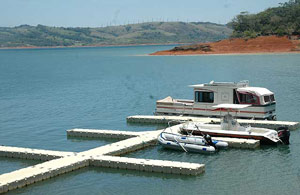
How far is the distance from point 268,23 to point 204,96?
482ft

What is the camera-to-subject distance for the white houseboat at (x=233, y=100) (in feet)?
135

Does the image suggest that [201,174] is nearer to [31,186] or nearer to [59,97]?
[31,186]

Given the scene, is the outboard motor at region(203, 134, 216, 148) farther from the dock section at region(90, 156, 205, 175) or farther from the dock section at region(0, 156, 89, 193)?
the dock section at region(0, 156, 89, 193)

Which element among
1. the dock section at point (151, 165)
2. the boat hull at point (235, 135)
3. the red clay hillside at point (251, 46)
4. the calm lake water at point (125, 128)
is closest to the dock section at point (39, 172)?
the calm lake water at point (125, 128)

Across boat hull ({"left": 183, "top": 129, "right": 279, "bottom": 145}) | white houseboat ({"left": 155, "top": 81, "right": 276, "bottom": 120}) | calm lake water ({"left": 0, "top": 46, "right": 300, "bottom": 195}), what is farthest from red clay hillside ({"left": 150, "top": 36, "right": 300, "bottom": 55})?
boat hull ({"left": 183, "top": 129, "right": 279, "bottom": 145})

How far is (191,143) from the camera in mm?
32562

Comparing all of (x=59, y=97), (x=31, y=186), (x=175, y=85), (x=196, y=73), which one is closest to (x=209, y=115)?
(x=31, y=186)

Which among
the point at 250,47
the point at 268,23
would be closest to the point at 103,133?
the point at 250,47

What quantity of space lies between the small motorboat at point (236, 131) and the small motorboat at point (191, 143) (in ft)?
7.35

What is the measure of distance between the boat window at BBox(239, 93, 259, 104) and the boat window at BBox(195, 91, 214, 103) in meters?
2.49

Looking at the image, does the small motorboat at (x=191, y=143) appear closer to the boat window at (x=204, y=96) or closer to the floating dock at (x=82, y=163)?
the floating dock at (x=82, y=163)

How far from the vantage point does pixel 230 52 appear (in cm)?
16600

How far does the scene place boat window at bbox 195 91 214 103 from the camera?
140 ft

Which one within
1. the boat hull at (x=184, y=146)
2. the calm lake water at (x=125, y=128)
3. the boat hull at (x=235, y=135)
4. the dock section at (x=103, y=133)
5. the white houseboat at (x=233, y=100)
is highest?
the white houseboat at (x=233, y=100)
